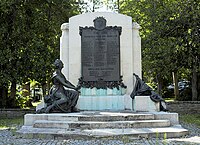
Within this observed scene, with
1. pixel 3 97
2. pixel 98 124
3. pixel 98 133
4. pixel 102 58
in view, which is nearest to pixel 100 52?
pixel 102 58

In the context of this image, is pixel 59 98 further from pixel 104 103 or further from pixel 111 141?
pixel 111 141

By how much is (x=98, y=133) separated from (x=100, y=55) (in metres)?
4.05

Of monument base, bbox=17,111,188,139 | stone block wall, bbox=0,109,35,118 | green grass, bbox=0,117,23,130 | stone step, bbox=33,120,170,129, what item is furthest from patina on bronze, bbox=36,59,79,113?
stone block wall, bbox=0,109,35,118

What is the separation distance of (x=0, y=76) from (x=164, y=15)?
9255 millimetres

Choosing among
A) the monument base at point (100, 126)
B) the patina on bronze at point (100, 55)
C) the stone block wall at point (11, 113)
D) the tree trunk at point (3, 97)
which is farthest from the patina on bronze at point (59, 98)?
the tree trunk at point (3, 97)

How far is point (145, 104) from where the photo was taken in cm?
938

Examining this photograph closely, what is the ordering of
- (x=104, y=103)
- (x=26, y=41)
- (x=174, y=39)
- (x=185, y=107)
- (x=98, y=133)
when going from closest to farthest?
(x=98, y=133), (x=104, y=103), (x=174, y=39), (x=26, y=41), (x=185, y=107)

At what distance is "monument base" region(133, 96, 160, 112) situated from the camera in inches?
368

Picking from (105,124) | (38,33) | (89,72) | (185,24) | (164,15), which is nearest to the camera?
(105,124)

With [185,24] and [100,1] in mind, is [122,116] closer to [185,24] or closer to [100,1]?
[185,24]

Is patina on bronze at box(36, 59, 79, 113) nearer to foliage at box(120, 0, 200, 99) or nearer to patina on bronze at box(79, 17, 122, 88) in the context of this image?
patina on bronze at box(79, 17, 122, 88)

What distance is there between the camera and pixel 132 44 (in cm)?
1093

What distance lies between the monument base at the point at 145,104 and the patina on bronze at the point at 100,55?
4.28 ft

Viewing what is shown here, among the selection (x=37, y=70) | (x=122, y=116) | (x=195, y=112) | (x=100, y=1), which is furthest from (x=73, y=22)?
(x=100, y=1)
